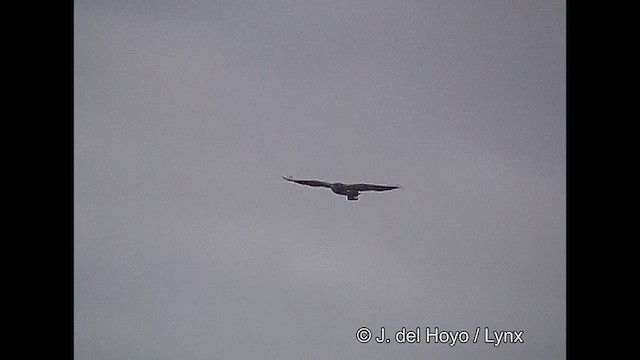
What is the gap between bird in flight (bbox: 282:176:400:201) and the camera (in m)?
3.40

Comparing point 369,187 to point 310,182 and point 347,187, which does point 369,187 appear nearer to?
point 347,187

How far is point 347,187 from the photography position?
3.41m

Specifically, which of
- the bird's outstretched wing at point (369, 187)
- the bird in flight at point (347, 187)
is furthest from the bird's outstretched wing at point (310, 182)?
the bird's outstretched wing at point (369, 187)

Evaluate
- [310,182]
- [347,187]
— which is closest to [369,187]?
[347,187]

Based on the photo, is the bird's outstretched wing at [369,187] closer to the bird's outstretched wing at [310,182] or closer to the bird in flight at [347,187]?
the bird in flight at [347,187]

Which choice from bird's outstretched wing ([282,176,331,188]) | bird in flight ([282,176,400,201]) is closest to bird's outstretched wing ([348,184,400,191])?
bird in flight ([282,176,400,201])

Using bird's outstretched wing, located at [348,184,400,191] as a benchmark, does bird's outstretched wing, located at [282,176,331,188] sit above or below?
above

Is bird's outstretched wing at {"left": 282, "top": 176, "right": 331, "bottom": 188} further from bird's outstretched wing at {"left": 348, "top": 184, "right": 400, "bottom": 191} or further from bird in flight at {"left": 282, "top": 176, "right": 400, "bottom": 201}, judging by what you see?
bird's outstretched wing at {"left": 348, "top": 184, "right": 400, "bottom": 191}
